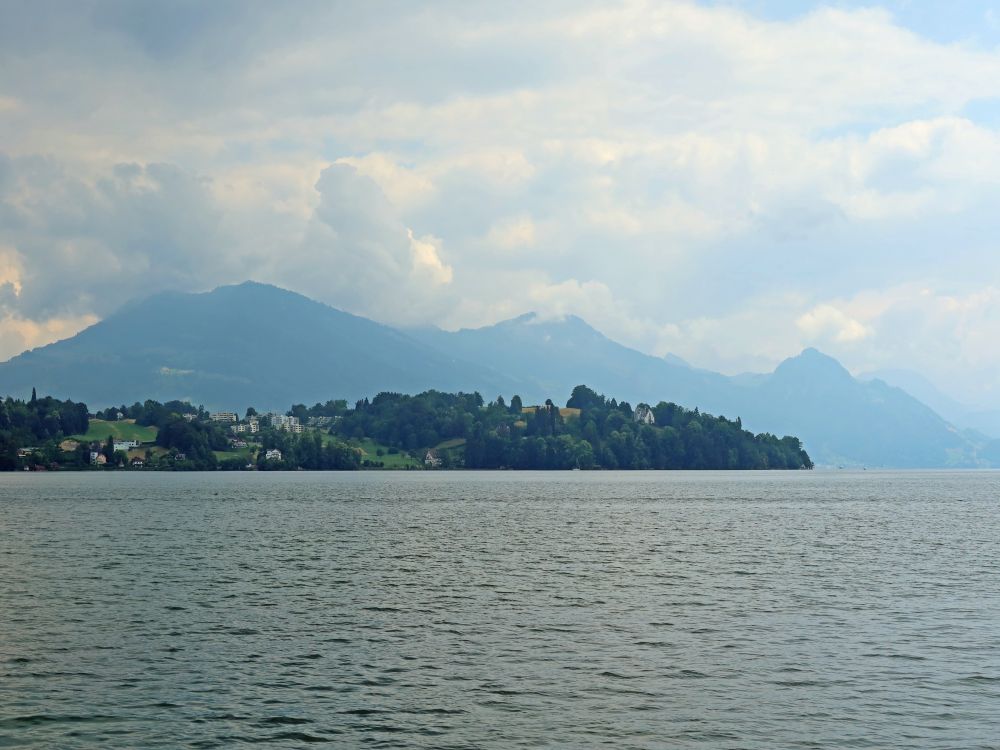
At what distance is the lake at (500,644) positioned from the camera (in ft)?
117

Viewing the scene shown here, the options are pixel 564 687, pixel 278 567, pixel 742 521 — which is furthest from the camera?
pixel 742 521

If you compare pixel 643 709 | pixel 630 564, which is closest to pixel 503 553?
pixel 630 564

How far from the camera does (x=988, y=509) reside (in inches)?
6914

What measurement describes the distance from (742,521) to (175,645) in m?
102

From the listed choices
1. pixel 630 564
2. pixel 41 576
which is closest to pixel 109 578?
pixel 41 576

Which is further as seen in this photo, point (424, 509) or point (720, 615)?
point (424, 509)

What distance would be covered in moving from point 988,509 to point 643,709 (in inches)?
6269

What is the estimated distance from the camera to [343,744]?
33.4 metres

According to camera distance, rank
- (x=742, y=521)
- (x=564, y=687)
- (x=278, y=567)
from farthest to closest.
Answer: (x=742, y=521)
(x=278, y=567)
(x=564, y=687)

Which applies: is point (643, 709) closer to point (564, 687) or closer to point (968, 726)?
point (564, 687)

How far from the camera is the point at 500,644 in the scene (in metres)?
49.3

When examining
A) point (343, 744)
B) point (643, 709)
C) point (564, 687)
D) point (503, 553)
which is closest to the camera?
point (343, 744)

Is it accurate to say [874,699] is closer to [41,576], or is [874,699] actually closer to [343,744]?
[343,744]

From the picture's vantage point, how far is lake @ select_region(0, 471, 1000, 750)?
35.5m
